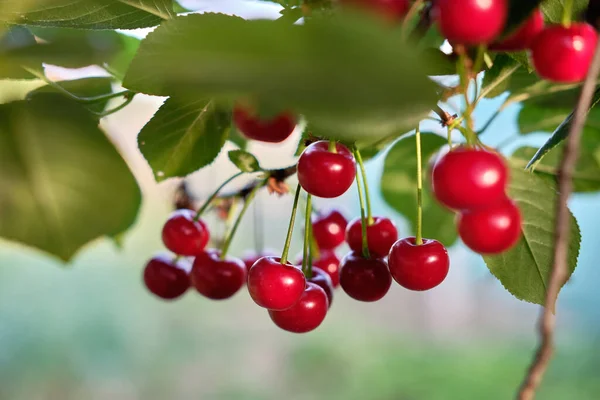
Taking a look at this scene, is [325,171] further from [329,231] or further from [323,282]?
[329,231]

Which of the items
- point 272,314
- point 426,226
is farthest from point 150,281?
point 426,226

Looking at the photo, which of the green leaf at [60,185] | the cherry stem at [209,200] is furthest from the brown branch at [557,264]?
the cherry stem at [209,200]

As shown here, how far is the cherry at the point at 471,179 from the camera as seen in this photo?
0.25 metres

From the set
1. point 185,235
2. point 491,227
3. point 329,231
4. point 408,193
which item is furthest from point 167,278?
point 491,227

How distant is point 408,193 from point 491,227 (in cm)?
47

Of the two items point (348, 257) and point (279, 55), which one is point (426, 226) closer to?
point (348, 257)

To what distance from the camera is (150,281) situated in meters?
0.63

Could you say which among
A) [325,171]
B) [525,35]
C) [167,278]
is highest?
[525,35]

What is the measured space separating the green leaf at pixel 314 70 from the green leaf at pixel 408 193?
533 mm

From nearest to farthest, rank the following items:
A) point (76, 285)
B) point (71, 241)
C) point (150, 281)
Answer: point (71, 241) → point (150, 281) → point (76, 285)

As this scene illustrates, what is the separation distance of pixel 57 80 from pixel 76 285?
78.4 inches

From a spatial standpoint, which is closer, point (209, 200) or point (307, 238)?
point (307, 238)

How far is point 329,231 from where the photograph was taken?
0.64 metres

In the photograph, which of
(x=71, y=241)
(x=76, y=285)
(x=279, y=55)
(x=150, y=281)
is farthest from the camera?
(x=76, y=285)
